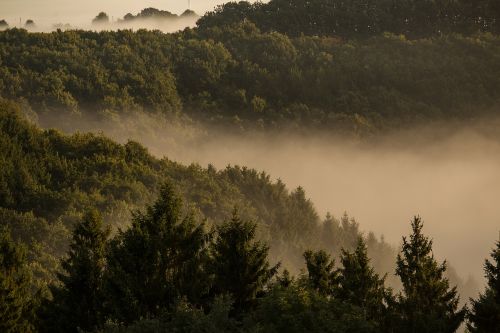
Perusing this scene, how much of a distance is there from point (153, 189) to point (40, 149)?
12.4 m

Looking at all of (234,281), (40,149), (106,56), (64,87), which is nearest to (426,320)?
(234,281)

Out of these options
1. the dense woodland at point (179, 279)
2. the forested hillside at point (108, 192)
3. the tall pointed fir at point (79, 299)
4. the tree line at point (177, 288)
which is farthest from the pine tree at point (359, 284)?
the forested hillside at point (108, 192)

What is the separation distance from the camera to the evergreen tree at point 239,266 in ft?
111

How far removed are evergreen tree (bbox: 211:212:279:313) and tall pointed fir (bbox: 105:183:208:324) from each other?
0.85 metres

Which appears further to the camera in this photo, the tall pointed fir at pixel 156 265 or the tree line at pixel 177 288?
the tall pointed fir at pixel 156 265

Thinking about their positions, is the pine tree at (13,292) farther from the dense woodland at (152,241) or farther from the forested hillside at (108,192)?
the forested hillside at (108,192)

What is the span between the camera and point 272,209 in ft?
288

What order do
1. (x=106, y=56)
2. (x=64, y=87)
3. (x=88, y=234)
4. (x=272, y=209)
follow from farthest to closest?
(x=106, y=56)
(x=64, y=87)
(x=272, y=209)
(x=88, y=234)

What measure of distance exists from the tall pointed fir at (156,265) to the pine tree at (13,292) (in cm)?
529

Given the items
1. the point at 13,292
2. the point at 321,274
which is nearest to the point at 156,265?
the point at 13,292

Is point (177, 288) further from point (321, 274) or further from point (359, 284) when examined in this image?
point (321, 274)

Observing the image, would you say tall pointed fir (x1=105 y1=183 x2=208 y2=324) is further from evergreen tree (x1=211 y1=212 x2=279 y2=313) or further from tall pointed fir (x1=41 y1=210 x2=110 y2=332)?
tall pointed fir (x1=41 y1=210 x2=110 y2=332)

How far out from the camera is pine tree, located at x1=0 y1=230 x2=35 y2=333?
35.3 metres

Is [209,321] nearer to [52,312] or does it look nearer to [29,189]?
[52,312]
